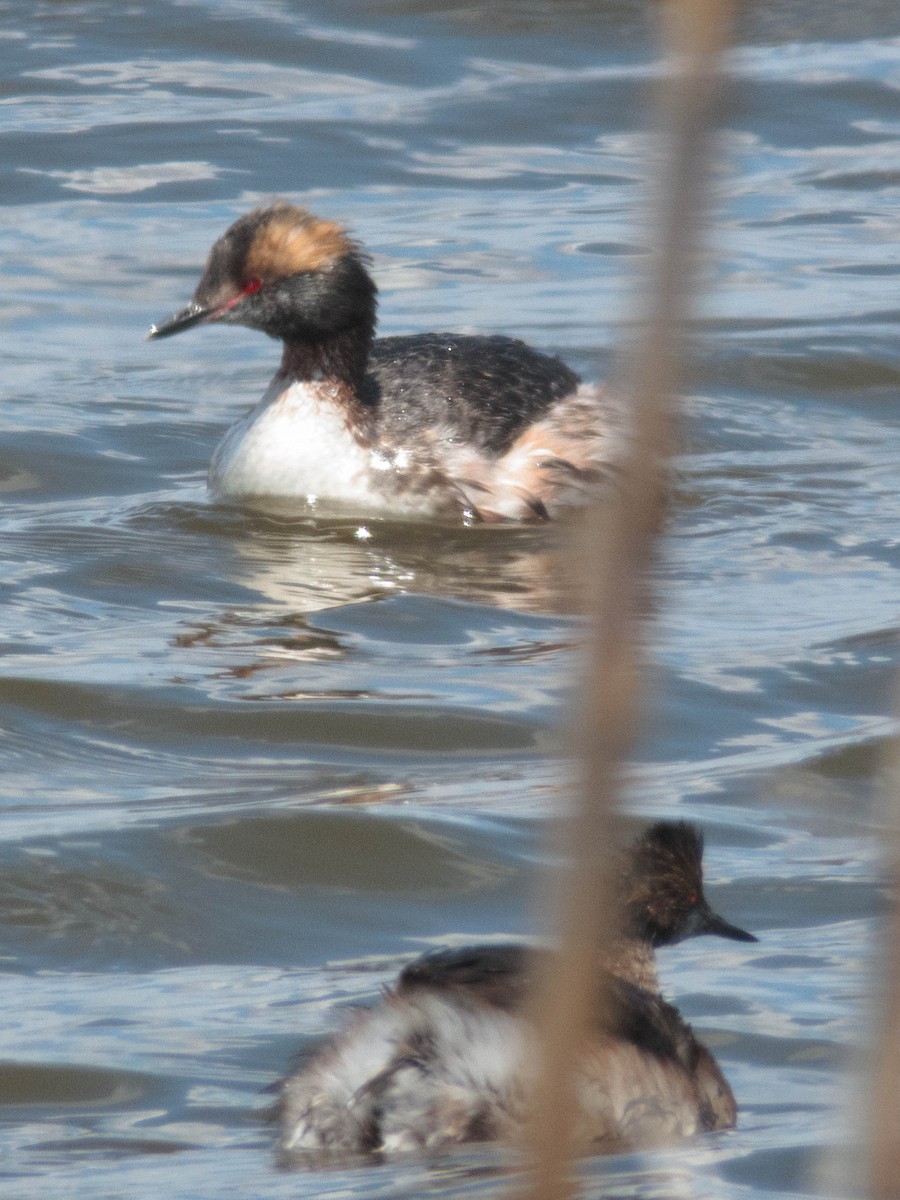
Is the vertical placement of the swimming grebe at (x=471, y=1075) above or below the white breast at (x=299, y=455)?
below

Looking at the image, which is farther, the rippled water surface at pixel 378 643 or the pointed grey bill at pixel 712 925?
the pointed grey bill at pixel 712 925

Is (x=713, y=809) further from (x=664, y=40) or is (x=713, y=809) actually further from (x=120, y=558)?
(x=664, y=40)

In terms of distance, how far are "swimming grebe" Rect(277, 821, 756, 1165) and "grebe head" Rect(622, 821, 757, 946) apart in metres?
0.43

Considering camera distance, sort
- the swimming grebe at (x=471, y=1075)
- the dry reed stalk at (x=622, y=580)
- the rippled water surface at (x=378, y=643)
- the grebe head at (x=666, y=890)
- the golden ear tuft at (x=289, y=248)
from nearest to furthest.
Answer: the dry reed stalk at (x=622, y=580), the swimming grebe at (x=471, y=1075), the rippled water surface at (x=378, y=643), the grebe head at (x=666, y=890), the golden ear tuft at (x=289, y=248)

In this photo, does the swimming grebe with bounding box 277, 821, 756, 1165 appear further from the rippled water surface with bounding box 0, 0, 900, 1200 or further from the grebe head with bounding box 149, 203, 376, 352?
the grebe head with bounding box 149, 203, 376, 352

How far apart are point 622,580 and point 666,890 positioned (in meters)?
3.25

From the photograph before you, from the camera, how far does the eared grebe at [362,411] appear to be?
848 centimetres

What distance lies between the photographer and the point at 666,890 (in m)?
4.34

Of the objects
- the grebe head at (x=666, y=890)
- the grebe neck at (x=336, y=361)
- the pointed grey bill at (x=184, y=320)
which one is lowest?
the grebe head at (x=666, y=890)

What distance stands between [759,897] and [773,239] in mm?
8340

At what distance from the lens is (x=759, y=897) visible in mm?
5156

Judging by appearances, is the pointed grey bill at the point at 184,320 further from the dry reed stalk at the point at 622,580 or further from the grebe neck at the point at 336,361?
the dry reed stalk at the point at 622,580

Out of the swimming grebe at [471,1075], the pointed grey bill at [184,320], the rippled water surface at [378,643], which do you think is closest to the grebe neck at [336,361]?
the pointed grey bill at [184,320]

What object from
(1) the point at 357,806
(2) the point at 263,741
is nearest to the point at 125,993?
(1) the point at 357,806
